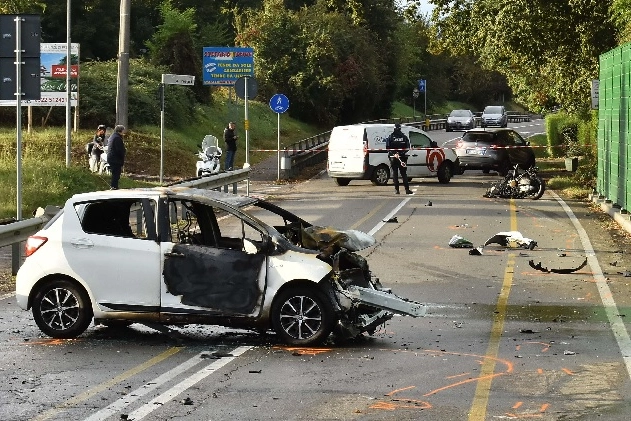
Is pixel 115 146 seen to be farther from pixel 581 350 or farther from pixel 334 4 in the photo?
pixel 581 350

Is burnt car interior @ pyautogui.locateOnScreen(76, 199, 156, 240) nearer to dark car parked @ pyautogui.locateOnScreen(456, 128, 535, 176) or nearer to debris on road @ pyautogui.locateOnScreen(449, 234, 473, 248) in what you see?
debris on road @ pyautogui.locateOnScreen(449, 234, 473, 248)

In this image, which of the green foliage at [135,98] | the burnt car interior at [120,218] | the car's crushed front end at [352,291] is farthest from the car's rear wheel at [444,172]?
the burnt car interior at [120,218]

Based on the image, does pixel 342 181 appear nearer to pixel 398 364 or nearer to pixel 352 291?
pixel 352 291

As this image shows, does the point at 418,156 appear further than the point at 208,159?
No

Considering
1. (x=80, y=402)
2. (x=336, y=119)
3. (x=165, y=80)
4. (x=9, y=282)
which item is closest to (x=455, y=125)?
(x=336, y=119)

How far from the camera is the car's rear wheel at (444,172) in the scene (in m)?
38.2

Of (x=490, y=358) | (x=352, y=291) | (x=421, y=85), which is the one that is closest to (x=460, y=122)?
(x=421, y=85)

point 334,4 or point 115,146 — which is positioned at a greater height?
point 334,4

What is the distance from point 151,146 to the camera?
A: 4678cm

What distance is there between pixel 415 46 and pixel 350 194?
72422 millimetres

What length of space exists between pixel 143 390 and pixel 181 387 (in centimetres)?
30

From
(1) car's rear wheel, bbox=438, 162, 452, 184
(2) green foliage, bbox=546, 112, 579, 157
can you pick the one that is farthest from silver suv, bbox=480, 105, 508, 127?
(1) car's rear wheel, bbox=438, 162, 452, 184

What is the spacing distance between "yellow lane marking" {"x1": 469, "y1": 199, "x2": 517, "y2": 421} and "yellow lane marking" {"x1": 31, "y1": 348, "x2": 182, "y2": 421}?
281 centimetres

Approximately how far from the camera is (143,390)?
32.5ft
